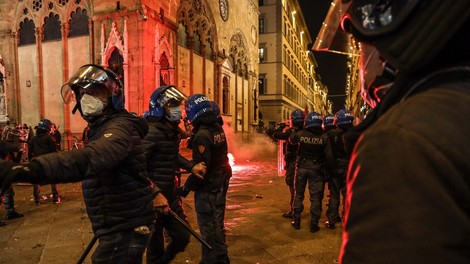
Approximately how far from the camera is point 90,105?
107 inches

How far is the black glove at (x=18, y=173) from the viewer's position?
5.74 feet

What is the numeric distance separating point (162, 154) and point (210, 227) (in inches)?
46.7

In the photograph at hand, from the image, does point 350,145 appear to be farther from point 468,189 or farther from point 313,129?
point 313,129

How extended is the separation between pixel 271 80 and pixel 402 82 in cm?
4261

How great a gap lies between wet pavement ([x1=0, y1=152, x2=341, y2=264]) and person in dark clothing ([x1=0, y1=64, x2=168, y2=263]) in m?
2.30

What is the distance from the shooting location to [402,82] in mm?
847

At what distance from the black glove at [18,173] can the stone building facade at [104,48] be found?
13.2 metres

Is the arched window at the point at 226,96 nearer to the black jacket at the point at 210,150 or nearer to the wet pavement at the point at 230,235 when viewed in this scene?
the wet pavement at the point at 230,235

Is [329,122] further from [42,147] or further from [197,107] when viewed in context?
[42,147]

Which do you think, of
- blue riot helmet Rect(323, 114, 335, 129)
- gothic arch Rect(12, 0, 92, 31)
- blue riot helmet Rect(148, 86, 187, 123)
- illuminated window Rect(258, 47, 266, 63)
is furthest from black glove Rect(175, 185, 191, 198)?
illuminated window Rect(258, 47, 266, 63)

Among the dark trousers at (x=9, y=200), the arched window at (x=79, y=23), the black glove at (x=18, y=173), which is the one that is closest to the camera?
the black glove at (x=18, y=173)

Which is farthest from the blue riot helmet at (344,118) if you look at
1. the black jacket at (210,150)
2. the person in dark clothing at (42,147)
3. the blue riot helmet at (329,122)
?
the person in dark clothing at (42,147)

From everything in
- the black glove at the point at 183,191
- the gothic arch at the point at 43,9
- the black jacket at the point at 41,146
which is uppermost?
the gothic arch at the point at 43,9

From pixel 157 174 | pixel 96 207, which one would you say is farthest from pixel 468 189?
pixel 157 174
